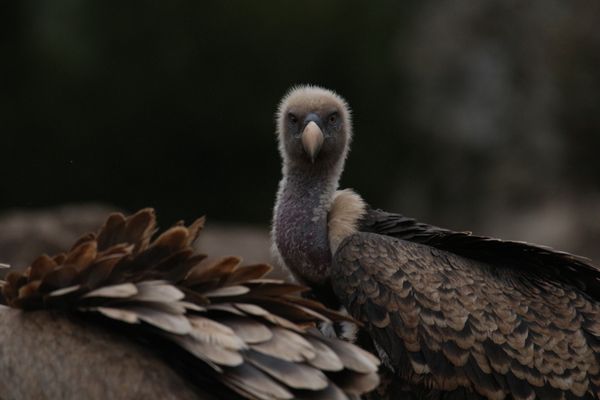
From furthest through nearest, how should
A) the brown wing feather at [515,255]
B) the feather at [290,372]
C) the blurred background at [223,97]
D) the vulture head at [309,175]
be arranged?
the blurred background at [223,97] < the vulture head at [309,175] < the brown wing feather at [515,255] < the feather at [290,372]

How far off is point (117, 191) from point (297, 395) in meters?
16.4

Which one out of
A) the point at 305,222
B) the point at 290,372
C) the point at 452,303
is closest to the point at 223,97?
the point at 305,222

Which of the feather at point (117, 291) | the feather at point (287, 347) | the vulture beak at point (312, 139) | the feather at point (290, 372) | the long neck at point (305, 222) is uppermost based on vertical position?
the vulture beak at point (312, 139)

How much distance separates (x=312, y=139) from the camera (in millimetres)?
6445

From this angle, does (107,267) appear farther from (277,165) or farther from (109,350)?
(277,165)

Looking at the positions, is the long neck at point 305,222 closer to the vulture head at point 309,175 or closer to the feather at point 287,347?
the vulture head at point 309,175

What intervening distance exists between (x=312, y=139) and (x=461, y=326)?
4.68 feet

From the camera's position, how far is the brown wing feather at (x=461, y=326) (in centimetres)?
543

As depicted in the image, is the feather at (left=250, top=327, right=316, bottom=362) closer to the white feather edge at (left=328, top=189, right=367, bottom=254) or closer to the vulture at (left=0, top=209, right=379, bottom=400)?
the vulture at (left=0, top=209, right=379, bottom=400)

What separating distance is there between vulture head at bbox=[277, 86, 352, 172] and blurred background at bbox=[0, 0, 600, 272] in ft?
37.4

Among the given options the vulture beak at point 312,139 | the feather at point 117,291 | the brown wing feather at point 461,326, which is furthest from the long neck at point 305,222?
the feather at point 117,291

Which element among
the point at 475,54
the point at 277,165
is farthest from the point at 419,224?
the point at 277,165

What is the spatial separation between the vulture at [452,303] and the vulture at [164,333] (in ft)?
2.31

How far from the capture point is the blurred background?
18969 mm
